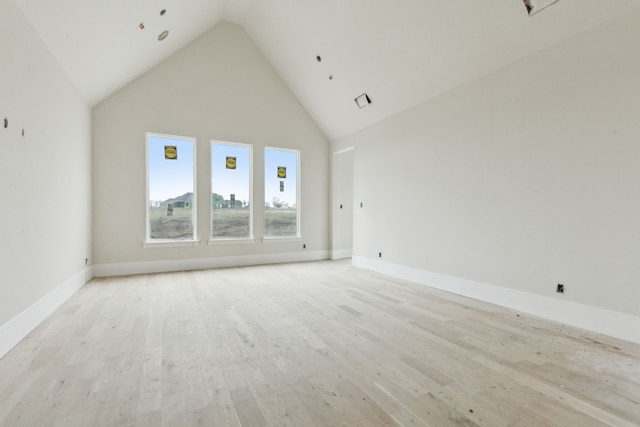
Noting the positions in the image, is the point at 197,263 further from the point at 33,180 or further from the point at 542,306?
the point at 542,306

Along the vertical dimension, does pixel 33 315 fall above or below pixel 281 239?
below

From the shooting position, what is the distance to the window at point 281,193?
6.19 metres

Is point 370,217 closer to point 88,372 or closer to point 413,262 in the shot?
point 413,262

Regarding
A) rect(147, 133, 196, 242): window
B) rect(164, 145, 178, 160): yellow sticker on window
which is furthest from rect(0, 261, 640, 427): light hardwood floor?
rect(164, 145, 178, 160): yellow sticker on window

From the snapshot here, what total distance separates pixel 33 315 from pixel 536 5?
537cm

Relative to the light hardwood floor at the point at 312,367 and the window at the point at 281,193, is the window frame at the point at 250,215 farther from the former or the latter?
the light hardwood floor at the point at 312,367

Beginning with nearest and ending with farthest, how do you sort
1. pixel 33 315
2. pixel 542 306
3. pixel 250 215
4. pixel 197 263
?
pixel 33 315 < pixel 542 306 < pixel 197 263 < pixel 250 215

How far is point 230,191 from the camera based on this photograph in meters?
5.83

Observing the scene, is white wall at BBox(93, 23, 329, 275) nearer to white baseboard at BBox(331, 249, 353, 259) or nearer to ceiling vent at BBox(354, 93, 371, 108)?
white baseboard at BBox(331, 249, 353, 259)

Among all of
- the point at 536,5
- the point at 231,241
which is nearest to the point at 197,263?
the point at 231,241

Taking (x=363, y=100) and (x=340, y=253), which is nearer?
(x=363, y=100)

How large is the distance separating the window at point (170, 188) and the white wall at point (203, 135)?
14cm

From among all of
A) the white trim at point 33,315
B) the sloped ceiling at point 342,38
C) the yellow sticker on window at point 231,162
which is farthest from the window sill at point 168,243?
the sloped ceiling at point 342,38

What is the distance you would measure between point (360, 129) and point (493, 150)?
2.74 m
